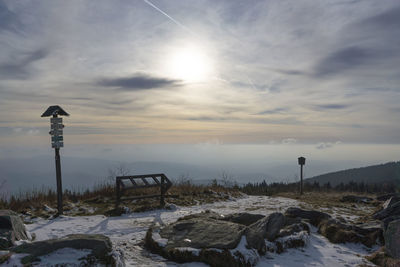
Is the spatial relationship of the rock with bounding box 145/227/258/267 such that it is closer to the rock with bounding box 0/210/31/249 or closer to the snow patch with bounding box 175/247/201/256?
the snow patch with bounding box 175/247/201/256

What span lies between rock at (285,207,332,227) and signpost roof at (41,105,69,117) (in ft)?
30.8

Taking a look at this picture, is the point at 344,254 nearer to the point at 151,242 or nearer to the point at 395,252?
the point at 395,252

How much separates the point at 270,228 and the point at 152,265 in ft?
11.1

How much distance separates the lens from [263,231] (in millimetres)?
6648

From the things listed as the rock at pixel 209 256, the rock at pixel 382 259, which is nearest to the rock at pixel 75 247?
the rock at pixel 209 256

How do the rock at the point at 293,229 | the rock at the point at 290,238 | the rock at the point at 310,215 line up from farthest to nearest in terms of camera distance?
the rock at the point at 310,215 < the rock at the point at 293,229 < the rock at the point at 290,238

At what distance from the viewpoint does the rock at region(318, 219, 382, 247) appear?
726 cm

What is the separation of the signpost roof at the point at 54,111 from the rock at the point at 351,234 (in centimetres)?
1020

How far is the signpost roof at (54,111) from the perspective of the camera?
398 inches

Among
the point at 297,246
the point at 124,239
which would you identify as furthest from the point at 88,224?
the point at 297,246

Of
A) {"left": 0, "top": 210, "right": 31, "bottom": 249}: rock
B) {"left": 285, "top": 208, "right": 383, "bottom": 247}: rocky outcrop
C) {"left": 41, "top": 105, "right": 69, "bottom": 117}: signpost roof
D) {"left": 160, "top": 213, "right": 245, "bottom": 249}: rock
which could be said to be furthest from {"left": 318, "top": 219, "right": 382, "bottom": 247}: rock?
{"left": 41, "top": 105, "right": 69, "bottom": 117}: signpost roof

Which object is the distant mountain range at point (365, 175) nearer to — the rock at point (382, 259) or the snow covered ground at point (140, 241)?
the snow covered ground at point (140, 241)

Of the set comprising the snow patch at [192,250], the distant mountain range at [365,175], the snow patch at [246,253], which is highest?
the snow patch at [192,250]

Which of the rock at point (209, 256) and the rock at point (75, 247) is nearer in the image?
the rock at point (75, 247)
